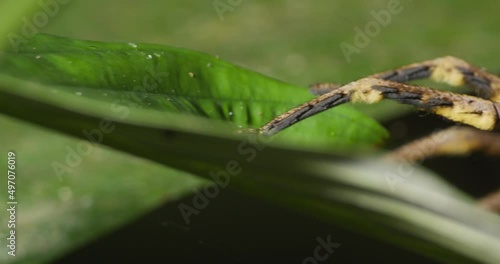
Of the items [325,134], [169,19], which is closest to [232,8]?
[169,19]

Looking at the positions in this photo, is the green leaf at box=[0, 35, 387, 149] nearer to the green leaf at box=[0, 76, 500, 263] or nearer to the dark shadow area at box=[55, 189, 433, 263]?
the green leaf at box=[0, 76, 500, 263]

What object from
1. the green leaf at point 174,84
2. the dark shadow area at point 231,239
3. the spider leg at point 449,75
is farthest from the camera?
the dark shadow area at point 231,239

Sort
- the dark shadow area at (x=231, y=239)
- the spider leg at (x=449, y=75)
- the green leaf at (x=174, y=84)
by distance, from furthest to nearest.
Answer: the dark shadow area at (x=231, y=239), the spider leg at (x=449, y=75), the green leaf at (x=174, y=84)

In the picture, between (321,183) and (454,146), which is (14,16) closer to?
(321,183)

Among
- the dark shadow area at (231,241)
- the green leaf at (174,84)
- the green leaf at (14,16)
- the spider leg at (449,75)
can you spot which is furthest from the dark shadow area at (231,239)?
the green leaf at (14,16)

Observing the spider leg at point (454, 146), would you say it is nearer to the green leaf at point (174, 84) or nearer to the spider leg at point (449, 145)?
the spider leg at point (449, 145)

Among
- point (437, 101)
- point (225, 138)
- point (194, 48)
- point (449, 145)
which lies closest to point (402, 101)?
point (437, 101)

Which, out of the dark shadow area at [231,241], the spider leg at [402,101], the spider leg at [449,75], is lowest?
the dark shadow area at [231,241]

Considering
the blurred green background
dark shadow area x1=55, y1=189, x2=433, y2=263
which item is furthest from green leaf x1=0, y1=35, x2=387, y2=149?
the blurred green background
